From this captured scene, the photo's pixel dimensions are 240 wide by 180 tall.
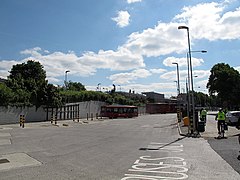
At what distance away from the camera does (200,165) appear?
10.4m

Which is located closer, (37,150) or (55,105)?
(37,150)

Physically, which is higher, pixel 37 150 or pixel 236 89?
pixel 236 89

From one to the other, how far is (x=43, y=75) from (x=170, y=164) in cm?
7001

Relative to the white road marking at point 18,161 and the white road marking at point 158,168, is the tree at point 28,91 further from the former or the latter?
the white road marking at point 158,168

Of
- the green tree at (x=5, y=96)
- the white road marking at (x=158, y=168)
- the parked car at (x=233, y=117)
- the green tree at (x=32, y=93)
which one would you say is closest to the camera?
the white road marking at (x=158, y=168)

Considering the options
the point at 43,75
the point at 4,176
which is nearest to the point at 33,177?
the point at 4,176

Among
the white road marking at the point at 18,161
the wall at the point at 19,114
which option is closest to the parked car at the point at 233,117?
the white road marking at the point at 18,161

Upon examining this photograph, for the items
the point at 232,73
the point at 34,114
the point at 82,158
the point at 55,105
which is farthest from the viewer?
the point at 232,73

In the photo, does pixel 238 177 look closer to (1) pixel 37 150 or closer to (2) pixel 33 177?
(2) pixel 33 177

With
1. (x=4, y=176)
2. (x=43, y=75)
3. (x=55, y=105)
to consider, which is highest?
(x=43, y=75)

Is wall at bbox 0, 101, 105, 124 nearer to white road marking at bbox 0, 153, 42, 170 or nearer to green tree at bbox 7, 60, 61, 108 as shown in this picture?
green tree at bbox 7, 60, 61, 108

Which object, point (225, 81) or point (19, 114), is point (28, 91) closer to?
point (19, 114)

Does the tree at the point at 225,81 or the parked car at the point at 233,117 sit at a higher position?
the tree at the point at 225,81

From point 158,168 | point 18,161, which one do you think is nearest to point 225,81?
point 158,168
